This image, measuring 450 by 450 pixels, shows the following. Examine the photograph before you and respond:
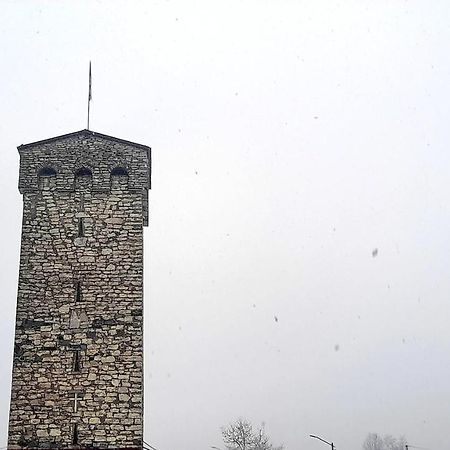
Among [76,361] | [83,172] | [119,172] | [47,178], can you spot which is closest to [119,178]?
[119,172]

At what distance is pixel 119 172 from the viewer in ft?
59.4

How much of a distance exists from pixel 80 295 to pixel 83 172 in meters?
3.48

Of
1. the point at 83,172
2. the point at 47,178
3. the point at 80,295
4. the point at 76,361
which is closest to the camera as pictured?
the point at 76,361

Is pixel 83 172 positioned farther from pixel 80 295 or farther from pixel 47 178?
pixel 80 295

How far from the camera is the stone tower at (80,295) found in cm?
1581

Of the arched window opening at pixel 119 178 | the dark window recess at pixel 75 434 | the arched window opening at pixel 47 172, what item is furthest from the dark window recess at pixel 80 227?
the dark window recess at pixel 75 434

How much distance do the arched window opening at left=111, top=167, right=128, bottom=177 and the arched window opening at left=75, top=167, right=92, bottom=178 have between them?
0.64 metres

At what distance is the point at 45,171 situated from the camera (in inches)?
709

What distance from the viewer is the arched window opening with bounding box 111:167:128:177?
1806 centimetres

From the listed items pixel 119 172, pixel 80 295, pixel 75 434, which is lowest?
pixel 75 434

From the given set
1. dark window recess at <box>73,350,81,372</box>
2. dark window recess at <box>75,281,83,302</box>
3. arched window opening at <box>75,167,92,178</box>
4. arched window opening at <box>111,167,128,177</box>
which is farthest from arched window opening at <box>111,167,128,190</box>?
dark window recess at <box>73,350,81,372</box>

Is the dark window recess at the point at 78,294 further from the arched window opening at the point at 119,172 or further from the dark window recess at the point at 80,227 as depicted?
the arched window opening at the point at 119,172

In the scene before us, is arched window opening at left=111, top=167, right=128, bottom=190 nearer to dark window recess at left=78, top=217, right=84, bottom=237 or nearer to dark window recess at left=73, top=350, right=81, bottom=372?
dark window recess at left=78, top=217, right=84, bottom=237

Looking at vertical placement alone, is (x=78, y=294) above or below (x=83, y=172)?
below
